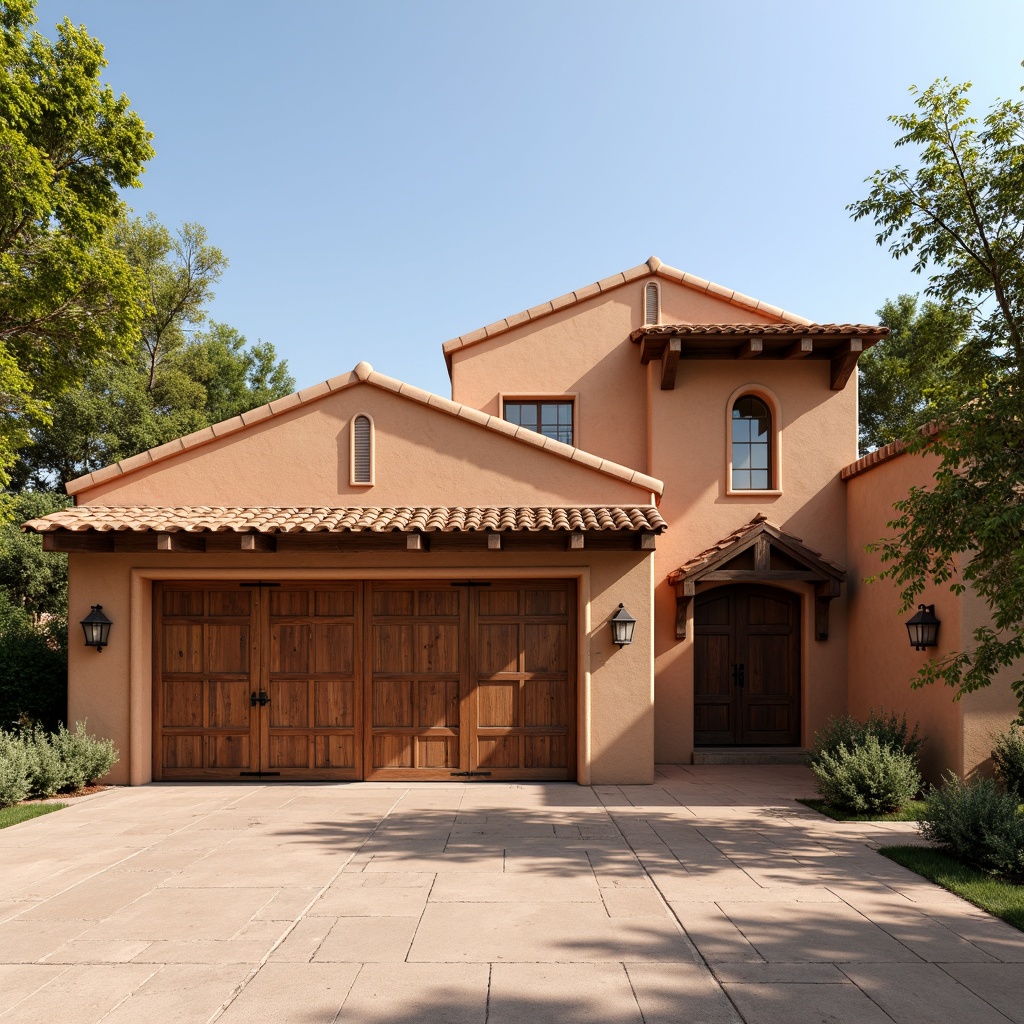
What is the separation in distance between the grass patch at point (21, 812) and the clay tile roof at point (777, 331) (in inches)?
412

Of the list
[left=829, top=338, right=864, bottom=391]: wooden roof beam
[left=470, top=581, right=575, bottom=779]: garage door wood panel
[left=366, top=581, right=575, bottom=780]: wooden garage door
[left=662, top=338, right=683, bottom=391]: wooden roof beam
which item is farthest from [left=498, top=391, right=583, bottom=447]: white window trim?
[left=829, top=338, right=864, bottom=391]: wooden roof beam

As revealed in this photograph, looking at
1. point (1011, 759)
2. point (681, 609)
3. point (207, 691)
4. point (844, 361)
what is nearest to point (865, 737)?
point (1011, 759)

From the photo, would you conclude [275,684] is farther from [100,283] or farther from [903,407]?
[903,407]

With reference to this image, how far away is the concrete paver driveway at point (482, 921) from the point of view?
448cm

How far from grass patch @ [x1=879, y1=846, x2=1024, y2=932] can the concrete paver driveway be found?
0.16 metres

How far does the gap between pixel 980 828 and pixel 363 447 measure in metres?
8.23

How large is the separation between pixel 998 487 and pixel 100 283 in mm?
15190

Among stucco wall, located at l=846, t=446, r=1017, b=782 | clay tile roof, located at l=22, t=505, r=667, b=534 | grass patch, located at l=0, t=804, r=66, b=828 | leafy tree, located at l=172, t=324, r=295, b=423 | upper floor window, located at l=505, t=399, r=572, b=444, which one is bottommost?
grass patch, located at l=0, t=804, r=66, b=828

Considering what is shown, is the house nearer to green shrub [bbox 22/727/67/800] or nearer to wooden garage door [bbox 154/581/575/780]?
wooden garage door [bbox 154/581/575/780]

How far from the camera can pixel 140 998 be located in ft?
14.8

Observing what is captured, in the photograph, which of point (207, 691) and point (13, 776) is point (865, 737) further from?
point (13, 776)

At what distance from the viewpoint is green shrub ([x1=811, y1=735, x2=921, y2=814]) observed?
899cm

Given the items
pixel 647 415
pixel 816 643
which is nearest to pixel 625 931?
pixel 816 643

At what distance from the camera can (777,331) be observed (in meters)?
12.4
